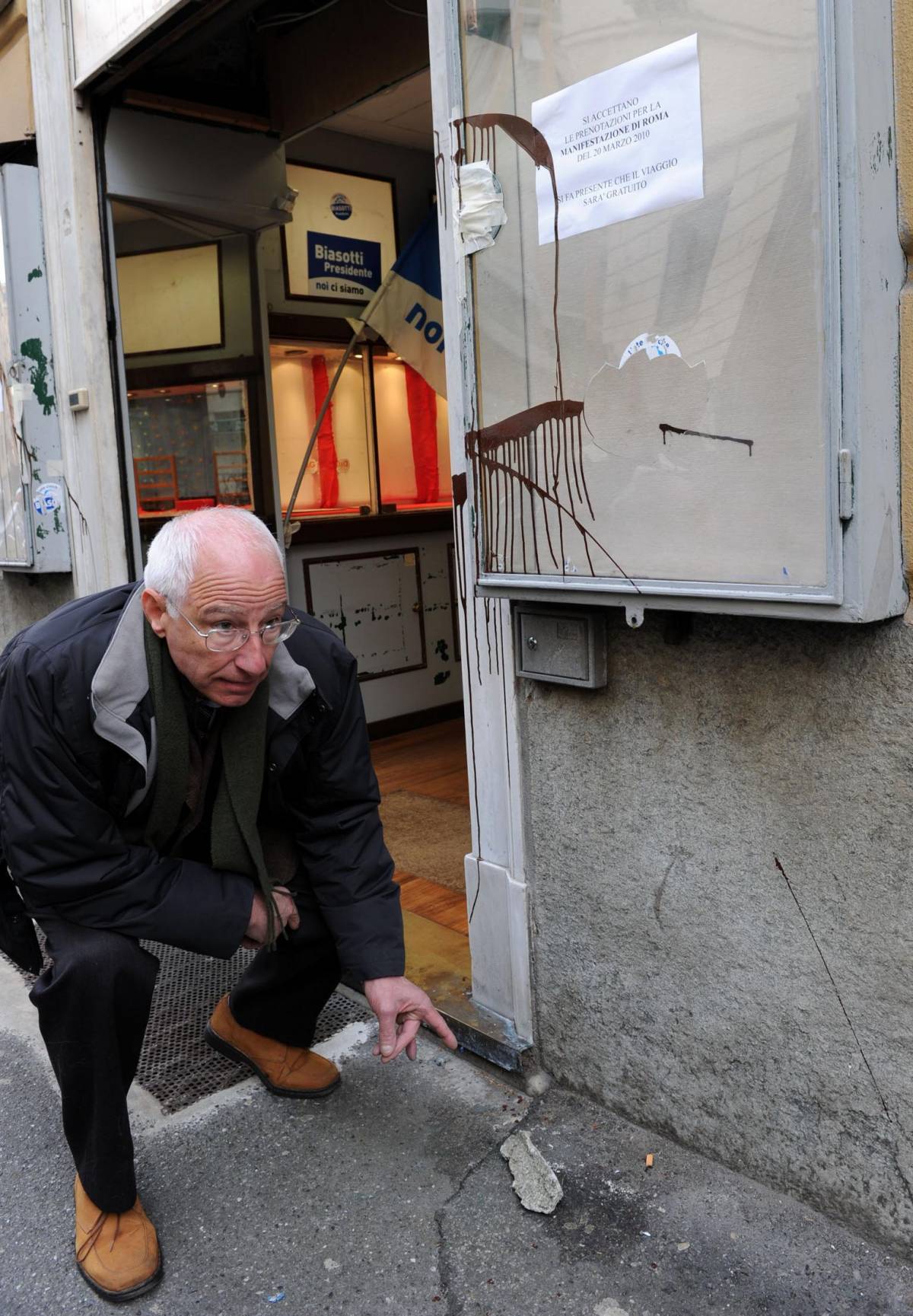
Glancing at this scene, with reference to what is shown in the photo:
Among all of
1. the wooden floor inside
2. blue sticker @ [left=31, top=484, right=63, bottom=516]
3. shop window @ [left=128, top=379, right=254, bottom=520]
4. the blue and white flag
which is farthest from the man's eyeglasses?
shop window @ [left=128, top=379, right=254, bottom=520]

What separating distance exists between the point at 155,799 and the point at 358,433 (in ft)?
13.5

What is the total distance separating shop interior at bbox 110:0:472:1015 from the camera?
14.0 ft

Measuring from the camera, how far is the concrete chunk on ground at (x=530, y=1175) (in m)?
2.30

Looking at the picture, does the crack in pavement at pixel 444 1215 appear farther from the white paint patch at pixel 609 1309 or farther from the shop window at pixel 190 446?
the shop window at pixel 190 446

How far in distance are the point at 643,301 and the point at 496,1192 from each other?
75.6 inches

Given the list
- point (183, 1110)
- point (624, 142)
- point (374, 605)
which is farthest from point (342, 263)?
point (183, 1110)

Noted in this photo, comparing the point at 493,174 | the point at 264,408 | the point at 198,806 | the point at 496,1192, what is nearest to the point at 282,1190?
the point at 496,1192

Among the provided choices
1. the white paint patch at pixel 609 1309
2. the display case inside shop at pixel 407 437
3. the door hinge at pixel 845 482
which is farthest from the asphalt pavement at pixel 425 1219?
the display case inside shop at pixel 407 437

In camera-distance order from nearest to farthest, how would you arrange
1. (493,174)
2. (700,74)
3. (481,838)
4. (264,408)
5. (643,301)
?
(700,74)
(643,301)
(493,174)
(481,838)
(264,408)

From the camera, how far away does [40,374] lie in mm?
4531

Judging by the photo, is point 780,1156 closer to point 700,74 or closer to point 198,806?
point 198,806

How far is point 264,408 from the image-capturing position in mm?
4984

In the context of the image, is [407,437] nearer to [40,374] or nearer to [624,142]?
[40,374]

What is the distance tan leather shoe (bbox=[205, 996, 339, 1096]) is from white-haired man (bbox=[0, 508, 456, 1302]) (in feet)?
1.52
